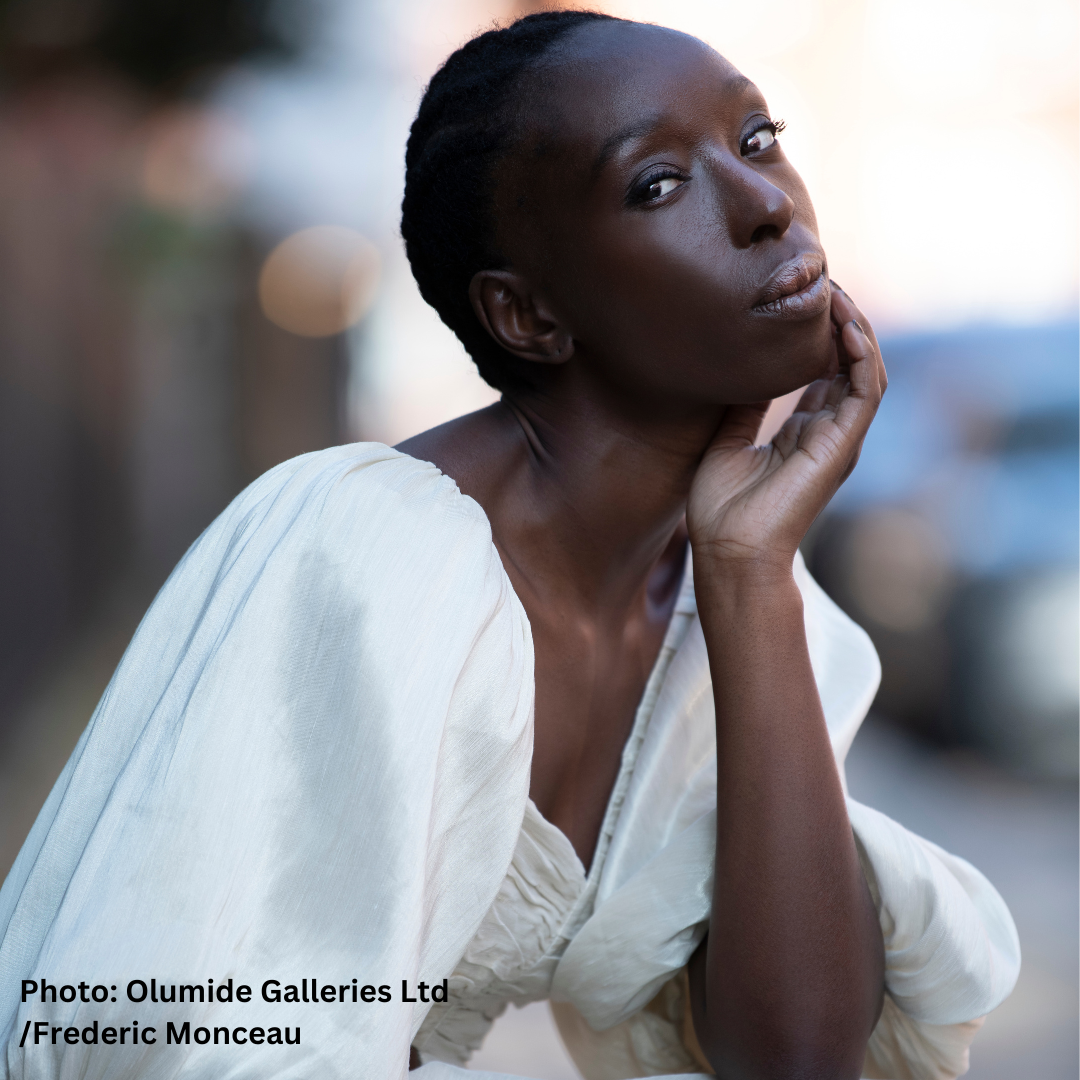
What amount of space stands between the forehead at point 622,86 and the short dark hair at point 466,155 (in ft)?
0.18

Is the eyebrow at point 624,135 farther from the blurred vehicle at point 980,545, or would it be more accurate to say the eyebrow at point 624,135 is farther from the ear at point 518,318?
the blurred vehicle at point 980,545

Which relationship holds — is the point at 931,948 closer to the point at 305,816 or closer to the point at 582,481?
the point at 582,481

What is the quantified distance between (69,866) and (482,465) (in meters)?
0.84

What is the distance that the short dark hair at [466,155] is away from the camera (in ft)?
5.63

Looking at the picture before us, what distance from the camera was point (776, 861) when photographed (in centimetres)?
164

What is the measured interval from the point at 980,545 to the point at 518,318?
433 centimetres

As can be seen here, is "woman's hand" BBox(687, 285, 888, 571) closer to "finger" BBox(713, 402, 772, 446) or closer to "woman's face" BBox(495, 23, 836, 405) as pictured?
"finger" BBox(713, 402, 772, 446)

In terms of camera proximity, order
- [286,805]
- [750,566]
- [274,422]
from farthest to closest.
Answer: [274,422] < [750,566] < [286,805]

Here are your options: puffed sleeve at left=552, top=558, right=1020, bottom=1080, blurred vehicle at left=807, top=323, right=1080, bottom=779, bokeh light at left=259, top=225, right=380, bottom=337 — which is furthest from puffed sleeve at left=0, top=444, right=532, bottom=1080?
bokeh light at left=259, top=225, right=380, bottom=337

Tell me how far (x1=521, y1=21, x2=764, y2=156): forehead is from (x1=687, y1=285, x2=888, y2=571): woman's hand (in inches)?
16.1

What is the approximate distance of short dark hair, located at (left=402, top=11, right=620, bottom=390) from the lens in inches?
67.6

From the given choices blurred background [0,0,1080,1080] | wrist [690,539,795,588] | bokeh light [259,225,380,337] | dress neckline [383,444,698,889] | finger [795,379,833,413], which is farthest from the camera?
bokeh light [259,225,380,337]

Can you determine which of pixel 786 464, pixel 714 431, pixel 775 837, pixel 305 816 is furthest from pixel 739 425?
pixel 305 816

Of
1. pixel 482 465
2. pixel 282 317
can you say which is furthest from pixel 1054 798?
pixel 282 317
